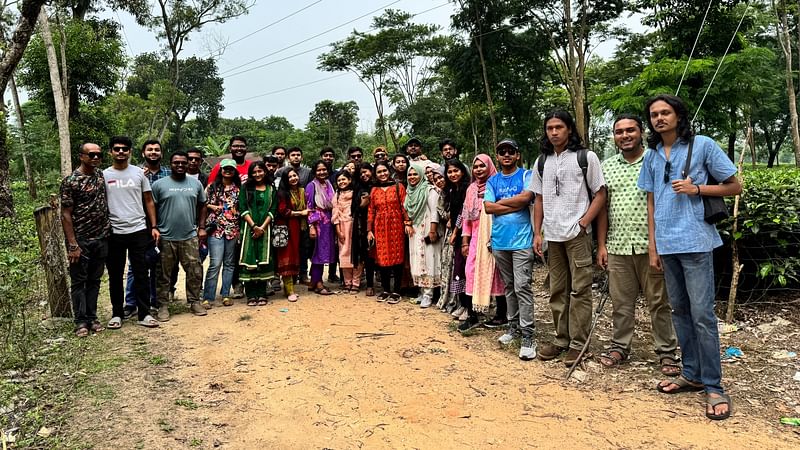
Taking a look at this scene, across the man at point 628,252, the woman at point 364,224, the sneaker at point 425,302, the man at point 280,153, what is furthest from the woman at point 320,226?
the man at point 628,252

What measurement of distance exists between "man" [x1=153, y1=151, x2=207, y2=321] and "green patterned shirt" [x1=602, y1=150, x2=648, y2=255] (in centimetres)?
413

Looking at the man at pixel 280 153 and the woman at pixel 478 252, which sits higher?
the man at pixel 280 153

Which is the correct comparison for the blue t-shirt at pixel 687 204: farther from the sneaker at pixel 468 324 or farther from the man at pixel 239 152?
the man at pixel 239 152

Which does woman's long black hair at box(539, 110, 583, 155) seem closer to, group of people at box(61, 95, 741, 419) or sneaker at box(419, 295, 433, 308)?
group of people at box(61, 95, 741, 419)

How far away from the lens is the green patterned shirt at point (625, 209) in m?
3.56

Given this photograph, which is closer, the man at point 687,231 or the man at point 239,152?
the man at point 687,231

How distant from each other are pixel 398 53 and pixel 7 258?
2124cm

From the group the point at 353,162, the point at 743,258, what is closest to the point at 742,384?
the point at 743,258

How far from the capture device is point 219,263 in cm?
562

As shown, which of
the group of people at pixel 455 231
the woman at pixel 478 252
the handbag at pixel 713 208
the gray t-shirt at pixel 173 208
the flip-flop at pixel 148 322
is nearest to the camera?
the handbag at pixel 713 208

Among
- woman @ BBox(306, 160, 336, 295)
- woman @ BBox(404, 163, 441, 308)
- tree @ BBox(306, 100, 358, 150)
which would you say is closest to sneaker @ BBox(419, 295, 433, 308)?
woman @ BBox(404, 163, 441, 308)

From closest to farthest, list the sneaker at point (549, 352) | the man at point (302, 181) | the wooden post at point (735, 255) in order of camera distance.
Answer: the sneaker at point (549, 352), the wooden post at point (735, 255), the man at point (302, 181)

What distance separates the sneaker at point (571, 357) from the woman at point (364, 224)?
281 centimetres

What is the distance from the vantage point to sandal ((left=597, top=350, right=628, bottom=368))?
371 cm
